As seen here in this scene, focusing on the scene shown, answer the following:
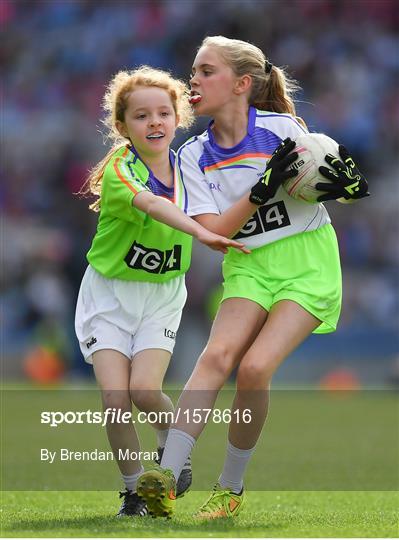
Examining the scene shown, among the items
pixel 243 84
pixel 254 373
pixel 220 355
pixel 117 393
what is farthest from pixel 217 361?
pixel 243 84

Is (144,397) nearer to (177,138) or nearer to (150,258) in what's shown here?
(150,258)

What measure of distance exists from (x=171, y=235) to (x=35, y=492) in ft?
6.22

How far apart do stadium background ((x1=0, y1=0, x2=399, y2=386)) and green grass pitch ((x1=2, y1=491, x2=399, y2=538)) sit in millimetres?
8772

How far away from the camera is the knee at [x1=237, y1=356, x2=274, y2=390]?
4.62m

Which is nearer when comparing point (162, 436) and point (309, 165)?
point (309, 165)

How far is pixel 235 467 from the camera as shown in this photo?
4.94 meters

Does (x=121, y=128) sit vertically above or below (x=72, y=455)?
above

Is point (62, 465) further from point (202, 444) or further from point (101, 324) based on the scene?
point (101, 324)

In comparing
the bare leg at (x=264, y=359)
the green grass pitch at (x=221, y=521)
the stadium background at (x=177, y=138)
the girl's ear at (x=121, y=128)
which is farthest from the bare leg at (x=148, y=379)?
the stadium background at (x=177, y=138)

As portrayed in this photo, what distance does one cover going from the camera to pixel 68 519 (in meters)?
4.77

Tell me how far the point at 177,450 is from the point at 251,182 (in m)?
1.28

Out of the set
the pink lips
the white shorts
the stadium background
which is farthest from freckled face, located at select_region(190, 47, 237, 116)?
the stadium background

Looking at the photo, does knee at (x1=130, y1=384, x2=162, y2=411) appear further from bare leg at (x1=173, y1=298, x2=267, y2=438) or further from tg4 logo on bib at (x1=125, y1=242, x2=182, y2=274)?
tg4 logo on bib at (x1=125, y1=242, x2=182, y2=274)

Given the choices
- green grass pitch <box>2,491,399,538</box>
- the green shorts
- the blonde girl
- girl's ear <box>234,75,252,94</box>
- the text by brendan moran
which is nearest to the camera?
green grass pitch <box>2,491,399,538</box>
